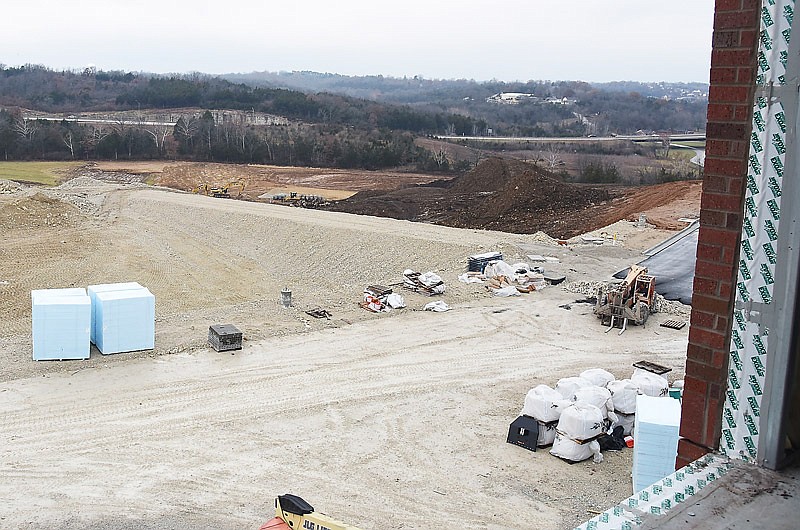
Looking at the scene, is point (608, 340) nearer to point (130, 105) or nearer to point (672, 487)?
point (672, 487)

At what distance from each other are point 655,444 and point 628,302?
9397mm

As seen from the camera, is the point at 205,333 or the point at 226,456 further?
the point at 205,333

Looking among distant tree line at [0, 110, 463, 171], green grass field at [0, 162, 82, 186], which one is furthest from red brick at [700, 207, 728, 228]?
distant tree line at [0, 110, 463, 171]

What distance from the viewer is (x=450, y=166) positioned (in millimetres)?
67062

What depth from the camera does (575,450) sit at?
11.4 m

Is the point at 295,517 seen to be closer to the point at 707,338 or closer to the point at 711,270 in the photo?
the point at 707,338

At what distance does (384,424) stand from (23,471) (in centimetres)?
555

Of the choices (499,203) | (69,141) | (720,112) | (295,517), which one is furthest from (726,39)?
(69,141)

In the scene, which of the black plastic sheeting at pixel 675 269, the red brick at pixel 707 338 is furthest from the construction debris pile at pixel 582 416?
the black plastic sheeting at pixel 675 269

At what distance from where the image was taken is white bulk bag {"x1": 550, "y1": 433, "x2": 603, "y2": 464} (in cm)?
1143

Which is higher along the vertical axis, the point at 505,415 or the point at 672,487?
the point at 672,487

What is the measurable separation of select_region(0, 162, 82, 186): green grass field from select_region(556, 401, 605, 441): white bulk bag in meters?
49.6

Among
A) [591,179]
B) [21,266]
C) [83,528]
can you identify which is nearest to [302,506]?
[83,528]

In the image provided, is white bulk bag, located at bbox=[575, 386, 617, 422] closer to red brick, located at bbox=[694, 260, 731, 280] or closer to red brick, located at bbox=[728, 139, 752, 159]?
red brick, located at bbox=[694, 260, 731, 280]
